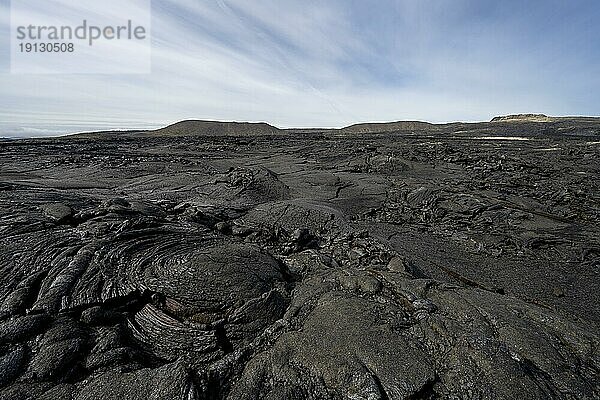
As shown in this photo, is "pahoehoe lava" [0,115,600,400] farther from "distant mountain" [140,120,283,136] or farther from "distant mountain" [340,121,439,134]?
"distant mountain" [340,121,439,134]

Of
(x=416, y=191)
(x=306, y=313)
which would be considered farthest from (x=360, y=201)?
(x=306, y=313)

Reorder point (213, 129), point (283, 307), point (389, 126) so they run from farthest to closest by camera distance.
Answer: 1. point (389, 126)
2. point (213, 129)
3. point (283, 307)

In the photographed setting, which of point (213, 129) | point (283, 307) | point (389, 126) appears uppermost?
point (389, 126)

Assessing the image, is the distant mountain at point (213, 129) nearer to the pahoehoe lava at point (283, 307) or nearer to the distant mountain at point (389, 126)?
the distant mountain at point (389, 126)

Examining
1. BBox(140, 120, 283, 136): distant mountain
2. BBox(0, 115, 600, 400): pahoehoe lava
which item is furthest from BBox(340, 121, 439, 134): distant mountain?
BBox(0, 115, 600, 400): pahoehoe lava

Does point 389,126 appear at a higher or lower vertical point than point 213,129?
higher

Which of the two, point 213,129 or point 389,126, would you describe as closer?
point 213,129

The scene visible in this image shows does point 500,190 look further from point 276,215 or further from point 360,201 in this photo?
point 276,215

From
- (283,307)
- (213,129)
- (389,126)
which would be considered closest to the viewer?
(283,307)

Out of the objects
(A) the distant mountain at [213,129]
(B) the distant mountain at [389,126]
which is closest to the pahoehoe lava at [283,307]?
(A) the distant mountain at [213,129]

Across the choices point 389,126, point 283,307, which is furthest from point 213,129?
point 283,307

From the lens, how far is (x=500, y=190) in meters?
9.62

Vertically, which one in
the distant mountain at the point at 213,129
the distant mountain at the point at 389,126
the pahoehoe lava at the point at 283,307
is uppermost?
the distant mountain at the point at 389,126

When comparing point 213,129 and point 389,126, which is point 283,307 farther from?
point 389,126
